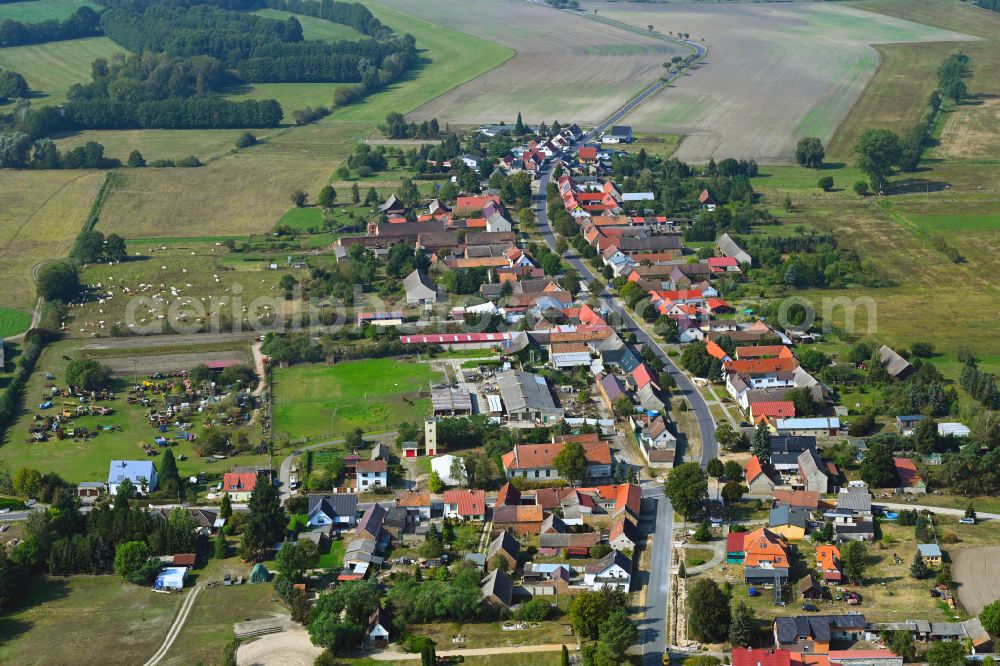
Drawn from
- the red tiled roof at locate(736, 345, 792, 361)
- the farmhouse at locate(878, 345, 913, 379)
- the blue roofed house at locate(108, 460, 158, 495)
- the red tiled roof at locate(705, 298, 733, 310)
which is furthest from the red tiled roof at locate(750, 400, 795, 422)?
the blue roofed house at locate(108, 460, 158, 495)

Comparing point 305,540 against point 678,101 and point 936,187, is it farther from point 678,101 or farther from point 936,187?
point 678,101

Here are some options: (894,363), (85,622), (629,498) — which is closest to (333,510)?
(85,622)

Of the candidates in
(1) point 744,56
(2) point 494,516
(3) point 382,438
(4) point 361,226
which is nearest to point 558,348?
(3) point 382,438

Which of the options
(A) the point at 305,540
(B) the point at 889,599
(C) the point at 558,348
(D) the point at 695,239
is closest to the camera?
(B) the point at 889,599

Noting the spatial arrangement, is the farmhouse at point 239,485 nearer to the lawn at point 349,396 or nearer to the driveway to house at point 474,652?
the lawn at point 349,396

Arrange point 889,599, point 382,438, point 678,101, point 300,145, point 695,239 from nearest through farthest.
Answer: point 889,599 < point 382,438 < point 695,239 < point 300,145 < point 678,101

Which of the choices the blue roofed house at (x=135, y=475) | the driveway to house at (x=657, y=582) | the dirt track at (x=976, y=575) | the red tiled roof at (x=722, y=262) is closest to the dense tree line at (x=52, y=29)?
the red tiled roof at (x=722, y=262)

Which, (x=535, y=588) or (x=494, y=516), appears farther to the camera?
(x=494, y=516)
